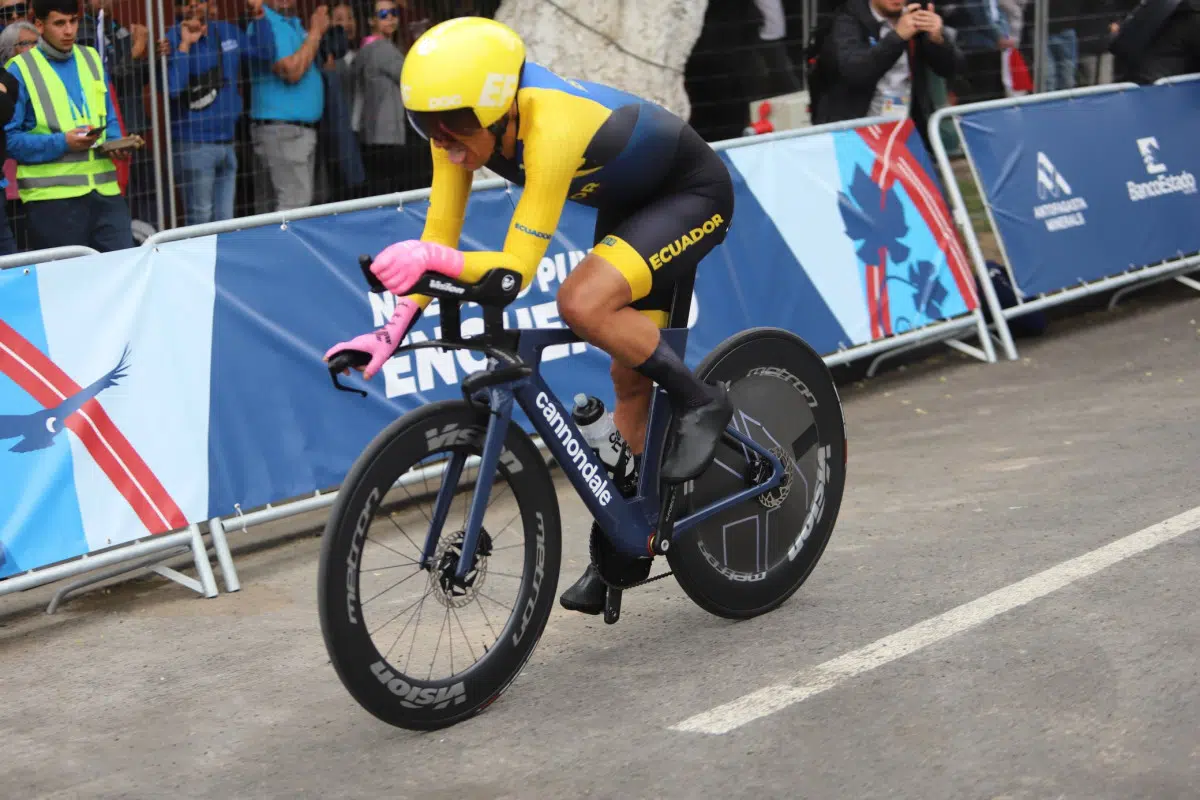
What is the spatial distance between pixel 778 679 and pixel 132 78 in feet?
19.6

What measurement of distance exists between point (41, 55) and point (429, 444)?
4857 millimetres

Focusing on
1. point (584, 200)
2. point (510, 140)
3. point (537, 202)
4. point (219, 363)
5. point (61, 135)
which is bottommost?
point (219, 363)

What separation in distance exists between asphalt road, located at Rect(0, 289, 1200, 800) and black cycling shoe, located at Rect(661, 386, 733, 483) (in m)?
0.59

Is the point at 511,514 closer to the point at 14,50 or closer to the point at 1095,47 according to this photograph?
the point at 14,50

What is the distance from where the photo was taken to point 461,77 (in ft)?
14.4

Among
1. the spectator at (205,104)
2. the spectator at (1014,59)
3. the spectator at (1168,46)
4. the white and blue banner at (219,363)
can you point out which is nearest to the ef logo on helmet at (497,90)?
the white and blue banner at (219,363)

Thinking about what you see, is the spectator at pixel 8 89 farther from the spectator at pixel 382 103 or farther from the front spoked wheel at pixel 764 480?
the front spoked wheel at pixel 764 480

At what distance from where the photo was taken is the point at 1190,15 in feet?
38.9

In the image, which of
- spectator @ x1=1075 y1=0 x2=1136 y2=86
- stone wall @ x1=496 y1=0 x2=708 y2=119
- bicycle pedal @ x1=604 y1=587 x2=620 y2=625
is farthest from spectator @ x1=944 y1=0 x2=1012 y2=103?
bicycle pedal @ x1=604 y1=587 x2=620 y2=625

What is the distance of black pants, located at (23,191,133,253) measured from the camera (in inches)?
330

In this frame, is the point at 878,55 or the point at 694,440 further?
the point at 878,55

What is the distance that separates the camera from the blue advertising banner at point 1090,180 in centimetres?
Result: 1001

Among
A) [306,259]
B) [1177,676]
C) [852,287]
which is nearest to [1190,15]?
[852,287]

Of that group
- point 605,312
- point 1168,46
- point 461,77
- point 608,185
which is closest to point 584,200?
point 608,185
